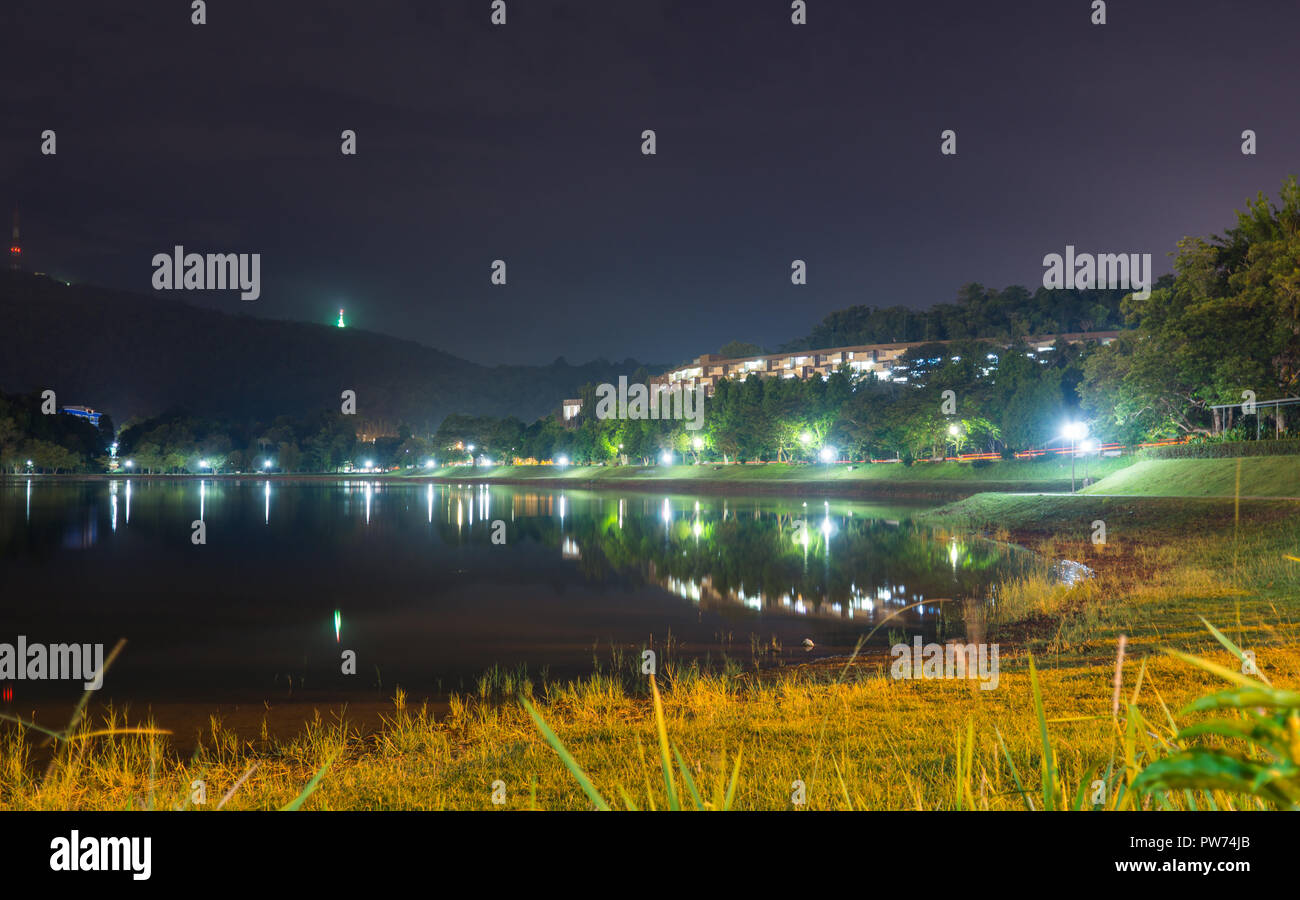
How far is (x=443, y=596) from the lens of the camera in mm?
22766

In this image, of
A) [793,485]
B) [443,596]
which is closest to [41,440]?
[793,485]

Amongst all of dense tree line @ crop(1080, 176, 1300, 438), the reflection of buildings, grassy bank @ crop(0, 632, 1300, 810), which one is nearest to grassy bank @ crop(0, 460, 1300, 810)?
grassy bank @ crop(0, 632, 1300, 810)

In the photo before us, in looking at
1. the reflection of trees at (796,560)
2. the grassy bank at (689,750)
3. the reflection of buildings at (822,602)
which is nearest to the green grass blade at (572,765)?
the grassy bank at (689,750)

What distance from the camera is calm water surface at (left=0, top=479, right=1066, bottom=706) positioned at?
1500 cm

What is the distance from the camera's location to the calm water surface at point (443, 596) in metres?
15.0

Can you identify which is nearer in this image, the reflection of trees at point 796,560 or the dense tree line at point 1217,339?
the reflection of trees at point 796,560

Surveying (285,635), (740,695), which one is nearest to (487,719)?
(740,695)

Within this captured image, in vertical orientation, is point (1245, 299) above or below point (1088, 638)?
above

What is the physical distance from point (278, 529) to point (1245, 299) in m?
54.5

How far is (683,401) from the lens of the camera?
5871 inches

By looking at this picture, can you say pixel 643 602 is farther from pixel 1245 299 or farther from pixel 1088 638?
pixel 1245 299

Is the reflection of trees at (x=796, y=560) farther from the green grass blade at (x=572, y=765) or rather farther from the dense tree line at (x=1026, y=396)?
the dense tree line at (x=1026, y=396)

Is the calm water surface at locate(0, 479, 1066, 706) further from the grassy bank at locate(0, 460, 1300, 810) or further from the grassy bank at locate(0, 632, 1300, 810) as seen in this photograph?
the grassy bank at locate(0, 632, 1300, 810)
